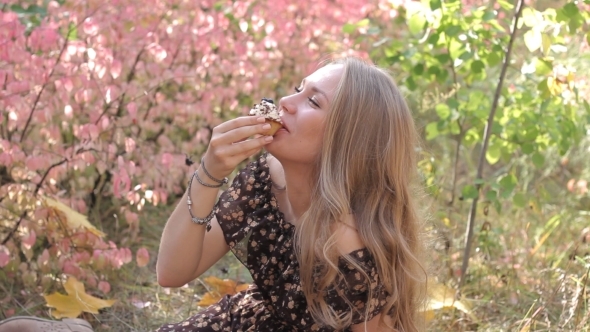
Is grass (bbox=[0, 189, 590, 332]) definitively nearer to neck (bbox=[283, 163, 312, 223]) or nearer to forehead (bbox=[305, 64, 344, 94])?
neck (bbox=[283, 163, 312, 223])

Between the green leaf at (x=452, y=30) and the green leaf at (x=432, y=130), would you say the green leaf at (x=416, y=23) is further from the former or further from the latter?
the green leaf at (x=432, y=130)

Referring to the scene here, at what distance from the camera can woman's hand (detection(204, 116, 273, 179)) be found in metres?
1.96

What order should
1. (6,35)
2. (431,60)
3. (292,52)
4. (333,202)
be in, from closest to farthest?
(333,202)
(6,35)
(431,60)
(292,52)

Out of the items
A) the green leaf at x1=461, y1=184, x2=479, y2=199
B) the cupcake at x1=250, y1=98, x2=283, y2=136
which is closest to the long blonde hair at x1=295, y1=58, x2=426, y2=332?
the cupcake at x1=250, y1=98, x2=283, y2=136

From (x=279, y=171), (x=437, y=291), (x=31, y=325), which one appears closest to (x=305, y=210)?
(x=279, y=171)

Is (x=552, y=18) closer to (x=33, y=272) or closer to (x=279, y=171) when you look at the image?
(x=279, y=171)

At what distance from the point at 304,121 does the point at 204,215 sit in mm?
343

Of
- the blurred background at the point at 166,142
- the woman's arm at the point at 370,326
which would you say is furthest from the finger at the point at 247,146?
the blurred background at the point at 166,142

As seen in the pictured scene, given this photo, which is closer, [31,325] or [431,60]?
[31,325]

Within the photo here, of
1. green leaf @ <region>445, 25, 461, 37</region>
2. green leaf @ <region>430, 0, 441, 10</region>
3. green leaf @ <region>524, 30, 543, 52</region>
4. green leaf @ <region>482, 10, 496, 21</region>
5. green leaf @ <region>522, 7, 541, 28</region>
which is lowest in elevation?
green leaf @ <region>445, 25, 461, 37</region>

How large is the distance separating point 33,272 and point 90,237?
0.26 meters

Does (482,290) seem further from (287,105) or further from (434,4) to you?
Answer: (287,105)

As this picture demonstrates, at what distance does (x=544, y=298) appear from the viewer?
3115 millimetres

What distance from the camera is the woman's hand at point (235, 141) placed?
1.96 m
